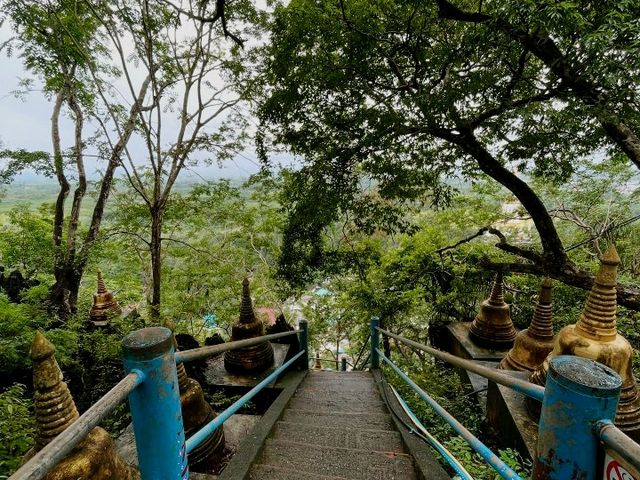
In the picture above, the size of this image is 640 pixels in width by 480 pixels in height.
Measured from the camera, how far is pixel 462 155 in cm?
650

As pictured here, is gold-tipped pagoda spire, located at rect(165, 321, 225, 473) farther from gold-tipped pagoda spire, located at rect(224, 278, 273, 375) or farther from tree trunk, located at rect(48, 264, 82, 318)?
tree trunk, located at rect(48, 264, 82, 318)

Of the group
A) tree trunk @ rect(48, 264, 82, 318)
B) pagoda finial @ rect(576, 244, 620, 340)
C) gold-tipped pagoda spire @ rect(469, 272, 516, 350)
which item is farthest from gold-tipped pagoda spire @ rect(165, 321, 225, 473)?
gold-tipped pagoda spire @ rect(469, 272, 516, 350)

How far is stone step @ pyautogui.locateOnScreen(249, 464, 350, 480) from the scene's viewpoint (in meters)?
2.33

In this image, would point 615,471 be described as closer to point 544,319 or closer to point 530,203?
point 544,319

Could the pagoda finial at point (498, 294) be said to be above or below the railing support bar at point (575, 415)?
below

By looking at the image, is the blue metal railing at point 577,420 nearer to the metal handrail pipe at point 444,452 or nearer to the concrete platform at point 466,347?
the metal handrail pipe at point 444,452

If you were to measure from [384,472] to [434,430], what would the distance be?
183cm

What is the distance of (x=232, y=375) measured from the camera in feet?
21.3

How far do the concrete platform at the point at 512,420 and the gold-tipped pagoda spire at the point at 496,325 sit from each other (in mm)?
2597

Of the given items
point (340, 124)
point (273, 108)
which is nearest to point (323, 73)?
point (340, 124)

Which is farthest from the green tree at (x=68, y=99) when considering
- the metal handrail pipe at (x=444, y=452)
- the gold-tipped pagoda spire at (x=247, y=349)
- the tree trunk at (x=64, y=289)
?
the metal handrail pipe at (x=444, y=452)

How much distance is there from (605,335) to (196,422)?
4.12 metres

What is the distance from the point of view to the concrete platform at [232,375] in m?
6.23

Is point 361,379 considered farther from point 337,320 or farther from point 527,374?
point 337,320
